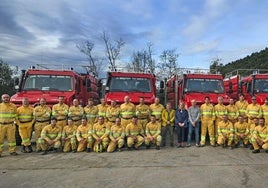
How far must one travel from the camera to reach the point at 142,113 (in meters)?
12.7

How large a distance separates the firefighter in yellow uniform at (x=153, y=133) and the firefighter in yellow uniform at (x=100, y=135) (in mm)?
1343

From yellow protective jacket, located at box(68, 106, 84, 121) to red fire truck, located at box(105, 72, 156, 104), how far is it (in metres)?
1.60

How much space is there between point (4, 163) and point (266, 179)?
263 inches

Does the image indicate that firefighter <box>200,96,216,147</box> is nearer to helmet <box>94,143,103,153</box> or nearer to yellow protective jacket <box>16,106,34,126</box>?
helmet <box>94,143,103,153</box>

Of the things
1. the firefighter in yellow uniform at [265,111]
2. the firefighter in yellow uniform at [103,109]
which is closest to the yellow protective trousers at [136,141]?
the firefighter in yellow uniform at [103,109]

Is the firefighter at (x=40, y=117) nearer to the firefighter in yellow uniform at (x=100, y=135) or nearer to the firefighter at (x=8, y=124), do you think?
the firefighter at (x=8, y=124)

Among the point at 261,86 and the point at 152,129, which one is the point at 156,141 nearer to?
the point at 152,129

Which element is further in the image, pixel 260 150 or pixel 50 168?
pixel 260 150

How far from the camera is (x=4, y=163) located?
978cm

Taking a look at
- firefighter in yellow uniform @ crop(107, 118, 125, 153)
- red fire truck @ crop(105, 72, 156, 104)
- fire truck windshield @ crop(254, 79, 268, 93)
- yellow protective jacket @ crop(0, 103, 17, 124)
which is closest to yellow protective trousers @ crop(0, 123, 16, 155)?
yellow protective jacket @ crop(0, 103, 17, 124)

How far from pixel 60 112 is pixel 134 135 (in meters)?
2.61

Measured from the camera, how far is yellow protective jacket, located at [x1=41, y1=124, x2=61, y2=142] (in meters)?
11.5

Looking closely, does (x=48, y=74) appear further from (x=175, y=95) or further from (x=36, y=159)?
(x=175, y=95)

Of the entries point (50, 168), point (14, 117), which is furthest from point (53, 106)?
point (50, 168)
